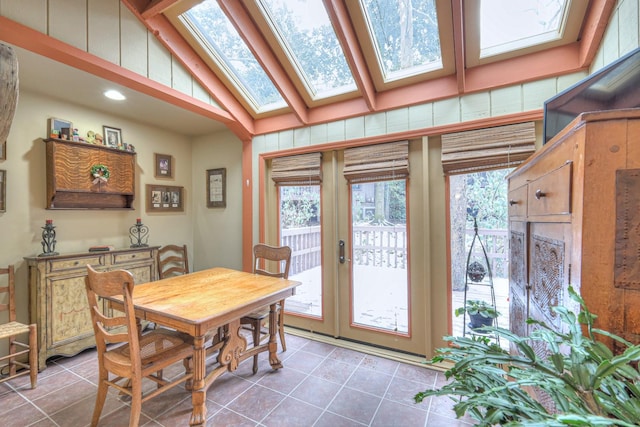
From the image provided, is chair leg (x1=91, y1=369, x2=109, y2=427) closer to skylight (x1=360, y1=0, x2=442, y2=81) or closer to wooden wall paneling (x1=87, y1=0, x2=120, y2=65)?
wooden wall paneling (x1=87, y1=0, x2=120, y2=65)

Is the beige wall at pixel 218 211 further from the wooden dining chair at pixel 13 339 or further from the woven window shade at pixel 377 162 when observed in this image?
the wooden dining chair at pixel 13 339

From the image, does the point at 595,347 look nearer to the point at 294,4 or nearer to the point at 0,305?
the point at 294,4

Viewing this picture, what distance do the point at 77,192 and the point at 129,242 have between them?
81cm

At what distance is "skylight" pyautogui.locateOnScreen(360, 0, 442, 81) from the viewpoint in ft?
6.89

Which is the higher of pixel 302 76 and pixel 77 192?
pixel 302 76

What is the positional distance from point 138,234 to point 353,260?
2734 mm

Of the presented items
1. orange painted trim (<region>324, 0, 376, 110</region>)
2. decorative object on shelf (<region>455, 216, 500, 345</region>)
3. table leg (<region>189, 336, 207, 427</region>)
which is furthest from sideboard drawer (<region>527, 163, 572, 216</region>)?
table leg (<region>189, 336, 207, 427</region>)

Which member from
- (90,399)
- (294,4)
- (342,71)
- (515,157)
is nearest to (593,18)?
(515,157)

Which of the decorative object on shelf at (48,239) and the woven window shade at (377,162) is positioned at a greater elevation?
the woven window shade at (377,162)

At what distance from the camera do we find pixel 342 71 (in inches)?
108

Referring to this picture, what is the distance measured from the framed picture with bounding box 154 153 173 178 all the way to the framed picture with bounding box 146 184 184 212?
0.16 m

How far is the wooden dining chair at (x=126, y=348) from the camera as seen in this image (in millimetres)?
1593

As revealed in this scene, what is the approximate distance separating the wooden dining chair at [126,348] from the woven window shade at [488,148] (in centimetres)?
255

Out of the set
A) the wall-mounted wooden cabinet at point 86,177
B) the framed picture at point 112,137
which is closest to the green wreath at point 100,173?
the wall-mounted wooden cabinet at point 86,177
